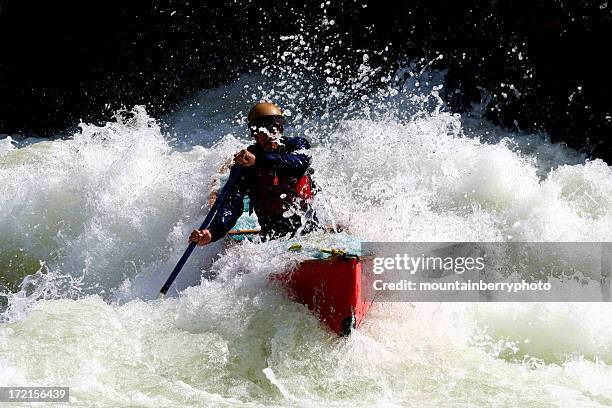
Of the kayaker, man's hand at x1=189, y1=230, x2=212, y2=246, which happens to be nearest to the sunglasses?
the kayaker

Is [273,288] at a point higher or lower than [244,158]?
lower

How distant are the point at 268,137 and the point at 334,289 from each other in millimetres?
1231

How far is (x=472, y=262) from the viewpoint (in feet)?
16.8

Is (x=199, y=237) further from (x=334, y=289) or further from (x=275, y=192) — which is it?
(x=334, y=289)

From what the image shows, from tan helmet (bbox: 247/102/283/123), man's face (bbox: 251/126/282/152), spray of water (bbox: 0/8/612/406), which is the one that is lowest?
spray of water (bbox: 0/8/612/406)

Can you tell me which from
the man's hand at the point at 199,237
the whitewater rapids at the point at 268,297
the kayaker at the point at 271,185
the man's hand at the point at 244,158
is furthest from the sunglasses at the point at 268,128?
the man's hand at the point at 199,237

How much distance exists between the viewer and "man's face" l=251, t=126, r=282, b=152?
451 cm

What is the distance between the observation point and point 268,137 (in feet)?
14.8

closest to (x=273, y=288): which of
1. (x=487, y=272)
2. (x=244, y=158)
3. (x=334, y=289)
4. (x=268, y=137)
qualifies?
(x=334, y=289)

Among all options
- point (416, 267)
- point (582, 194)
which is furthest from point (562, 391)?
point (582, 194)

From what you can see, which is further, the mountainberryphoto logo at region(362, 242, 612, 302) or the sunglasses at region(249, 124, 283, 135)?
the sunglasses at region(249, 124, 283, 135)

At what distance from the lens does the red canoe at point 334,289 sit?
3.75 metres

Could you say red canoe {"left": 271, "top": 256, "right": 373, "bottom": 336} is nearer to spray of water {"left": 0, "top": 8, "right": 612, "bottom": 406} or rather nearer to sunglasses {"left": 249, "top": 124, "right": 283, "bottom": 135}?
spray of water {"left": 0, "top": 8, "right": 612, "bottom": 406}

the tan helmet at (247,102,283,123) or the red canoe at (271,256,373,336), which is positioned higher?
the tan helmet at (247,102,283,123)
